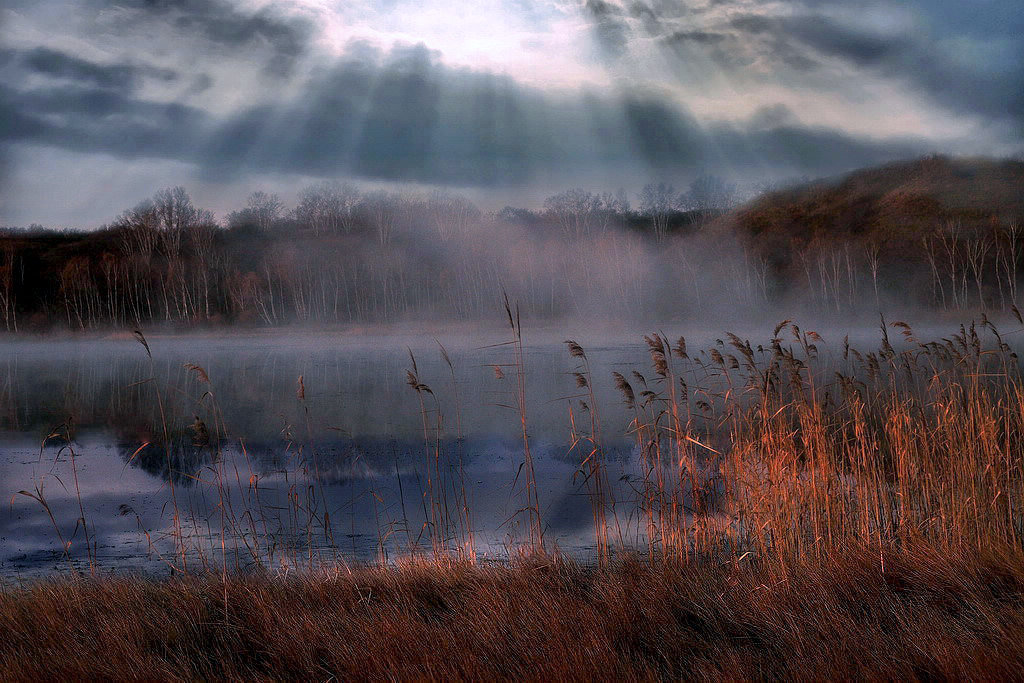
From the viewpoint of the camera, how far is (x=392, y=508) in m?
8.70

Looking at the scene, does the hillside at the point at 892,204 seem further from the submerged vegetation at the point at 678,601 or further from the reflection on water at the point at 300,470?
the submerged vegetation at the point at 678,601

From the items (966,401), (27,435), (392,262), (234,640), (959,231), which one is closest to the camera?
(234,640)

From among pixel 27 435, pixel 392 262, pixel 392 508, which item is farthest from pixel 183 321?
pixel 392 508

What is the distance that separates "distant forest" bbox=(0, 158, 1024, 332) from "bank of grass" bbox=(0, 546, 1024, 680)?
214 feet

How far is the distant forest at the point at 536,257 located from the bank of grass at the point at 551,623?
2562 inches

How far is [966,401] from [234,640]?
5.71m

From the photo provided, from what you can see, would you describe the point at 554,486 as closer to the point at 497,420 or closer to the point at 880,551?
the point at 880,551

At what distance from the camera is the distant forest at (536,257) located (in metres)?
75.6

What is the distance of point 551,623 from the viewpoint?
3512 millimetres

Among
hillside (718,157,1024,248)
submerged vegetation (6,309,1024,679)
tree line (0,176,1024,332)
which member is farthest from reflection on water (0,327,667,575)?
hillside (718,157,1024,248)

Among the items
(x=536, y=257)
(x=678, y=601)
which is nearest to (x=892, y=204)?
(x=536, y=257)

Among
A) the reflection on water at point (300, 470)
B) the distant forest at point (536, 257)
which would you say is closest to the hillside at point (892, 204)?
the distant forest at point (536, 257)

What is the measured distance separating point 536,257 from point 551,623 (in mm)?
84943

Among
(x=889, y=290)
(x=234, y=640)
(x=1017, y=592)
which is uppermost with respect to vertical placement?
(x=234, y=640)
